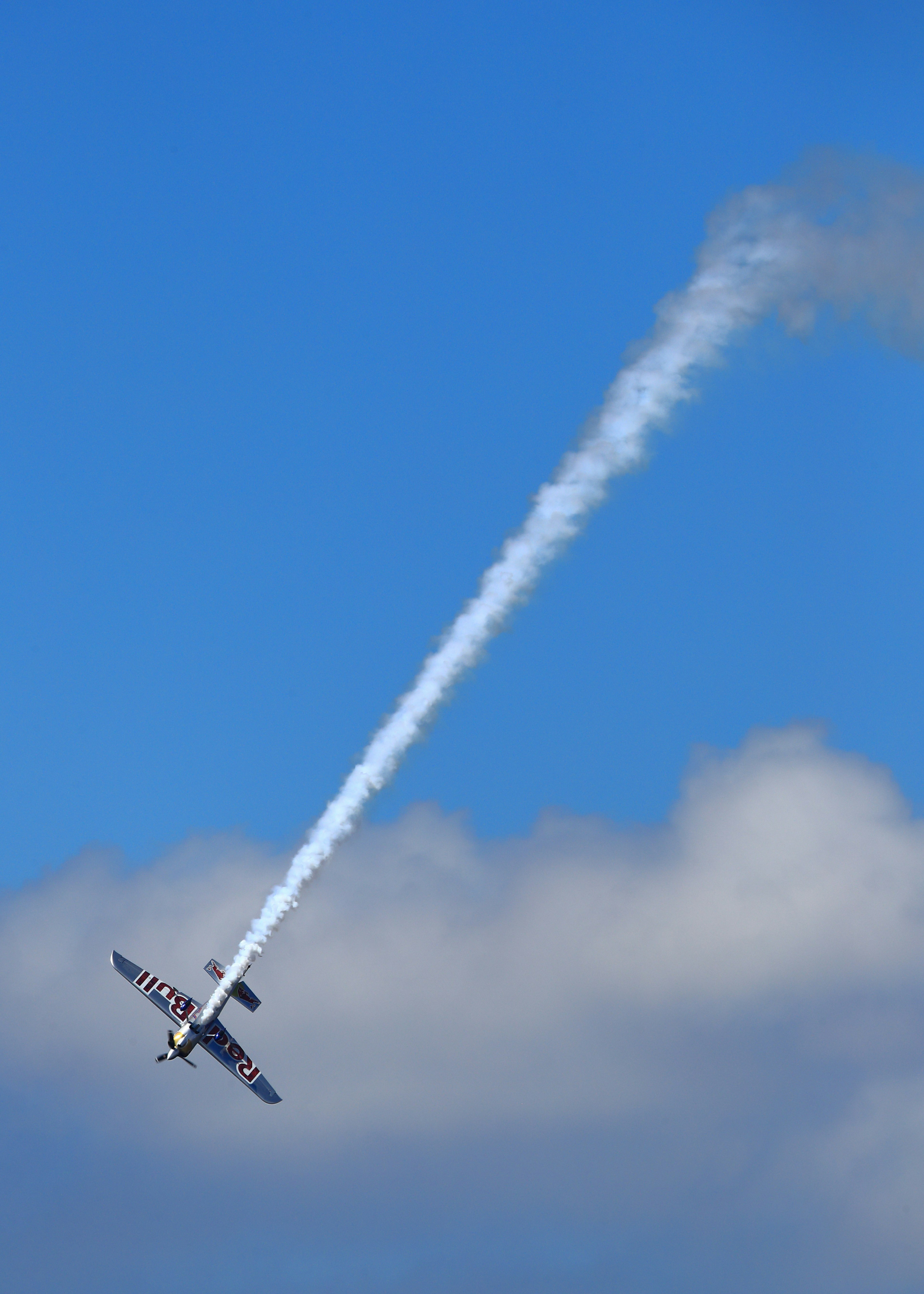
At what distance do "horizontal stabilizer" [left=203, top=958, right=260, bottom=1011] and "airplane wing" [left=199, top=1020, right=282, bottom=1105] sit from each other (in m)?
3.33

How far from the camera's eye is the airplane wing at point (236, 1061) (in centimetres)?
10944

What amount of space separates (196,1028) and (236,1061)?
17.2ft

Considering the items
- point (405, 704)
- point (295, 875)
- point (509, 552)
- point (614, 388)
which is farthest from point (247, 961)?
point (614, 388)

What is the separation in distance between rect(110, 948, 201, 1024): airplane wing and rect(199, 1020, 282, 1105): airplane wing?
1840mm

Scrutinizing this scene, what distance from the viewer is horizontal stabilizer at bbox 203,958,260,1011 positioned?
105 meters

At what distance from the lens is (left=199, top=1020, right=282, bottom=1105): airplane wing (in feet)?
359

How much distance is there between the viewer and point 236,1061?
111 metres

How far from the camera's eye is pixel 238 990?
346 feet

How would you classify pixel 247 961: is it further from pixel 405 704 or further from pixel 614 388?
pixel 614 388

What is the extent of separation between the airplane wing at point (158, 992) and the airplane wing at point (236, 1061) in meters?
1.84

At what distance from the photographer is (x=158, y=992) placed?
368ft

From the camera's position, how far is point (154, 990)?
112188 millimetres

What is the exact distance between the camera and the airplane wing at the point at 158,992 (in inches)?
4328

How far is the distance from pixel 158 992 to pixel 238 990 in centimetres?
850
